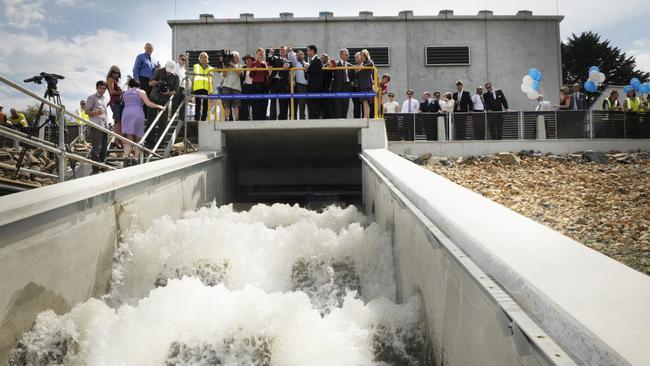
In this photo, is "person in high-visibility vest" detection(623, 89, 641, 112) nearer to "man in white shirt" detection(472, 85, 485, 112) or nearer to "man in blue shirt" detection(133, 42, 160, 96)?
"man in white shirt" detection(472, 85, 485, 112)

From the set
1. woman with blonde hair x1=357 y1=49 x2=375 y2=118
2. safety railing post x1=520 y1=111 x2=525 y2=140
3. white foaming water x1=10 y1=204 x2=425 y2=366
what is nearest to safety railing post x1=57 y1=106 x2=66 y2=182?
white foaming water x1=10 y1=204 x2=425 y2=366

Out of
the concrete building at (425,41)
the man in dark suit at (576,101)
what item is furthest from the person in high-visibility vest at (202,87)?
the man in dark suit at (576,101)

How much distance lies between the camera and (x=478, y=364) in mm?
2256

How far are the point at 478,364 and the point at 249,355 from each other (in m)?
1.75

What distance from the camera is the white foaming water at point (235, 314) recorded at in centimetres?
345

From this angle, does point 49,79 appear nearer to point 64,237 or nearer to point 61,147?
point 61,147

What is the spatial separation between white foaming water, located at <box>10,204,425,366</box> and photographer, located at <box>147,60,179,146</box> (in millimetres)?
5352

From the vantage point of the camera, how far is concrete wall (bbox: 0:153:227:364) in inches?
133

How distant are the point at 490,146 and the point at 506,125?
87 cm

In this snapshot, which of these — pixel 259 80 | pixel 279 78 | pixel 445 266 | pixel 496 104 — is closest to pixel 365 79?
pixel 279 78

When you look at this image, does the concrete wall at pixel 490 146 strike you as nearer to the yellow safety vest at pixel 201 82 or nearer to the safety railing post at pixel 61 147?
the yellow safety vest at pixel 201 82

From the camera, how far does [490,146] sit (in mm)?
14305

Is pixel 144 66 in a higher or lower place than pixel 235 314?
higher

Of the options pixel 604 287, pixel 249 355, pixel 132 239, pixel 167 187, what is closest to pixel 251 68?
pixel 167 187
